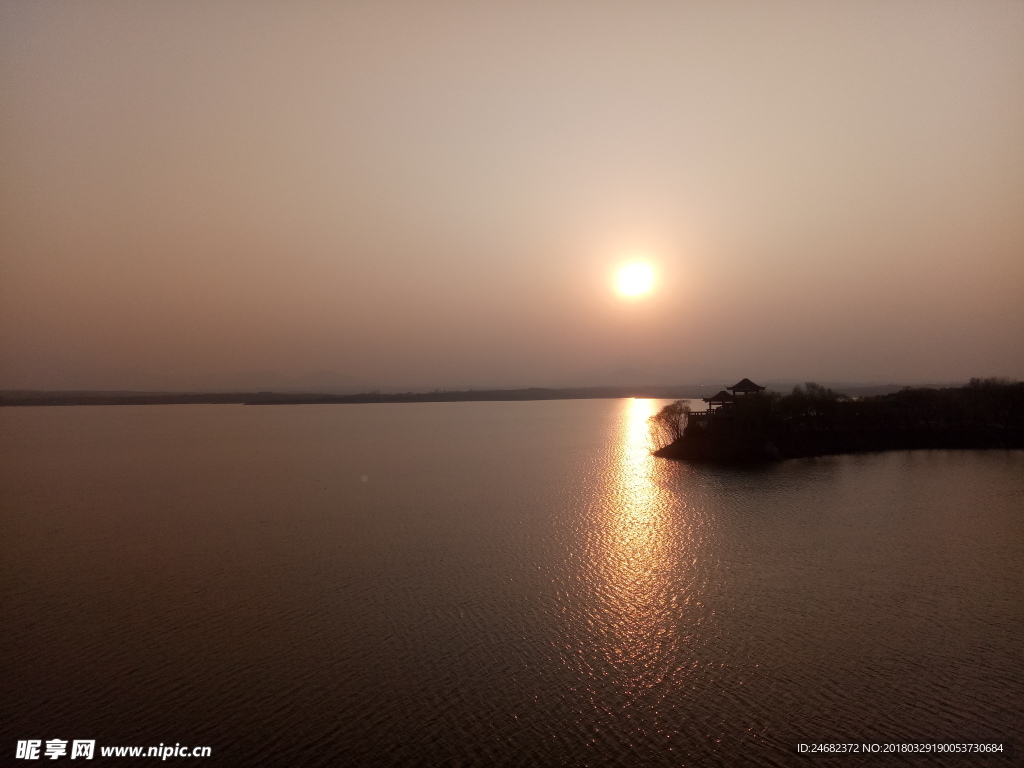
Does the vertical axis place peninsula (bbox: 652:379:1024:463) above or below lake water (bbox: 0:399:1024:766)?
above

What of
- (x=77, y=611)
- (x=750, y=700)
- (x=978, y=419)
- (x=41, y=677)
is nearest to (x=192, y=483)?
(x=77, y=611)

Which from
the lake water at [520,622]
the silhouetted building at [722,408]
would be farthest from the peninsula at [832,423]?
the lake water at [520,622]

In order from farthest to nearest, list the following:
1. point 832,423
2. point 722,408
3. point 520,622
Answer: point 832,423 < point 722,408 < point 520,622

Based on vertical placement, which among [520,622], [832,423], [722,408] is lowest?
[520,622]

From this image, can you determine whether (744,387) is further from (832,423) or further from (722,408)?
(832,423)

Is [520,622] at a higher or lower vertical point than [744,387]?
lower

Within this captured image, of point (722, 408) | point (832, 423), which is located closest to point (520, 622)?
point (722, 408)

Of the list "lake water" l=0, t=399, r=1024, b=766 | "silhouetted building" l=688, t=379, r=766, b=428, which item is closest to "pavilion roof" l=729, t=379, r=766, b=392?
"silhouetted building" l=688, t=379, r=766, b=428

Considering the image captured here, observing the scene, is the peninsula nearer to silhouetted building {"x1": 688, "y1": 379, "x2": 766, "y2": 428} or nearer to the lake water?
silhouetted building {"x1": 688, "y1": 379, "x2": 766, "y2": 428}

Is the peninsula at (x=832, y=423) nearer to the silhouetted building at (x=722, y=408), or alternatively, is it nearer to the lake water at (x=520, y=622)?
the silhouetted building at (x=722, y=408)

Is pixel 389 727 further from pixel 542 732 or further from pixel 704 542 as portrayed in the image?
pixel 704 542
